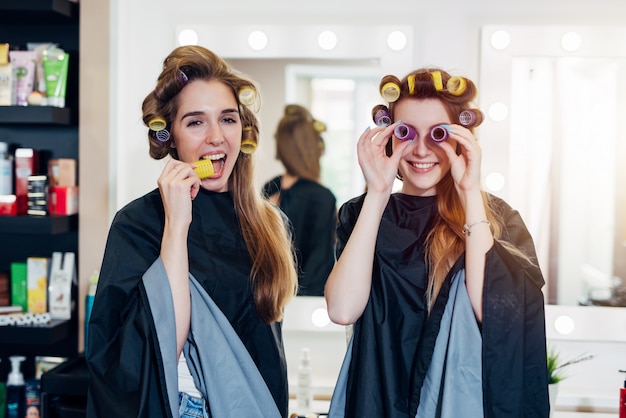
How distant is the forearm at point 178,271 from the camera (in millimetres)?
1367

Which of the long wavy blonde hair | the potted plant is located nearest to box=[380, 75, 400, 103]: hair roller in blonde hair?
the long wavy blonde hair

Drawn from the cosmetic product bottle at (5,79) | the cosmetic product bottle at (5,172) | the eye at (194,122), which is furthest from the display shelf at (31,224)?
the eye at (194,122)

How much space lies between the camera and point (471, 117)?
55.2 inches

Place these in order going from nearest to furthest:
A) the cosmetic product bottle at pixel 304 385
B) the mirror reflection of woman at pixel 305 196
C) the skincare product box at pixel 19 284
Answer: the cosmetic product bottle at pixel 304 385
the mirror reflection of woman at pixel 305 196
the skincare product box at pixel 19 284

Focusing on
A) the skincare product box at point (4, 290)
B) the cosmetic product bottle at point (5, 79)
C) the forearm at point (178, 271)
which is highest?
the cosmetic product bottle at point (5, 79)

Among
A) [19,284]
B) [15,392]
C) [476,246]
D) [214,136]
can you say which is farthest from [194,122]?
[15,392]

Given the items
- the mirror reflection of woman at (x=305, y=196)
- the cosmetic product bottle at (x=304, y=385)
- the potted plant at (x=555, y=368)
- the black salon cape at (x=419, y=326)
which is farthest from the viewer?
the mirror reflection of woman at (x=305, y=196)

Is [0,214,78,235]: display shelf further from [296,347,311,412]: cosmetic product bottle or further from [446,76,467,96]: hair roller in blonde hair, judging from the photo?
[446,76,467,96]: hair roller in blonde hair

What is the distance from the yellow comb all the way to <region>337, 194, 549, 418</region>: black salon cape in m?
0.32

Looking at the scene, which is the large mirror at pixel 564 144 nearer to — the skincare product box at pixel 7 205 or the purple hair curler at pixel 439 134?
the purple hair curler at pixel 439 134

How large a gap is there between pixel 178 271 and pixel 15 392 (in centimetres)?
113

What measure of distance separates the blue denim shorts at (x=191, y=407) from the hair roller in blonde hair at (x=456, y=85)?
841 millimetres

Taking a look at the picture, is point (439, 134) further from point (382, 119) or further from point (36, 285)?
point (36, 285)

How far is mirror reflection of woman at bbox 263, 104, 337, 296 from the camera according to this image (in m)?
2.11
